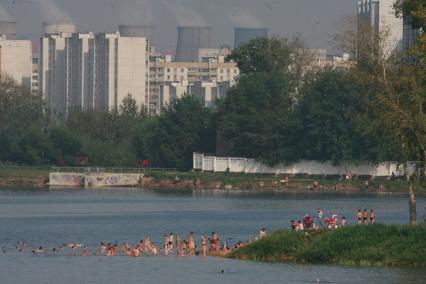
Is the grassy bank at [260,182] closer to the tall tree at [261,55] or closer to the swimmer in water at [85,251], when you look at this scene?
the tall tree at [261,55]

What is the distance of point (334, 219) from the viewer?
85062mm

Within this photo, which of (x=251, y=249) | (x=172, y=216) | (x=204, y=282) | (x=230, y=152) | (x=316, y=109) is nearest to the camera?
(x=204, y=282)

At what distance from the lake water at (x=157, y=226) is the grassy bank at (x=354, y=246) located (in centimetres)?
128

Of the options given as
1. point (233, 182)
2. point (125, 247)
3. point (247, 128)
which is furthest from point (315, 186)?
point (125, 247)

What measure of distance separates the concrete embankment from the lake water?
137 inches

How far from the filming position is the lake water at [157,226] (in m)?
72.8

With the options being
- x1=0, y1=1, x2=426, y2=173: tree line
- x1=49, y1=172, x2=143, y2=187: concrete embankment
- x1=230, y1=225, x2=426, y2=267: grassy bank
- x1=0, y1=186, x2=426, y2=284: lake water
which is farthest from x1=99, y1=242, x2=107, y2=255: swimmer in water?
x1=49, y1=172, x2=143, y2=187: concrete embankment

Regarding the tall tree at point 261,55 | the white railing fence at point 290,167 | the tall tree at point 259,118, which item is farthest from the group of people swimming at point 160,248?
A: the tall tree at point 261,55

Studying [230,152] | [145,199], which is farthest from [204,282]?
[230,152]

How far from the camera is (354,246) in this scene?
76500mm

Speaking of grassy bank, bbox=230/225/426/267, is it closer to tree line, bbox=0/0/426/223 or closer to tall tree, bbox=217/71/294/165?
tree line, bbox=0/0/426/223

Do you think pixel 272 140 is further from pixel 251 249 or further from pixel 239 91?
pixel 251 249

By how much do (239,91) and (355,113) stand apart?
1438 cm

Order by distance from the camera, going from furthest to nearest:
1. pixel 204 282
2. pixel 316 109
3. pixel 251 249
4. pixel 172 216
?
pixel 316 109, pixel 172 216, pixel 251 249, pixel 204 282
